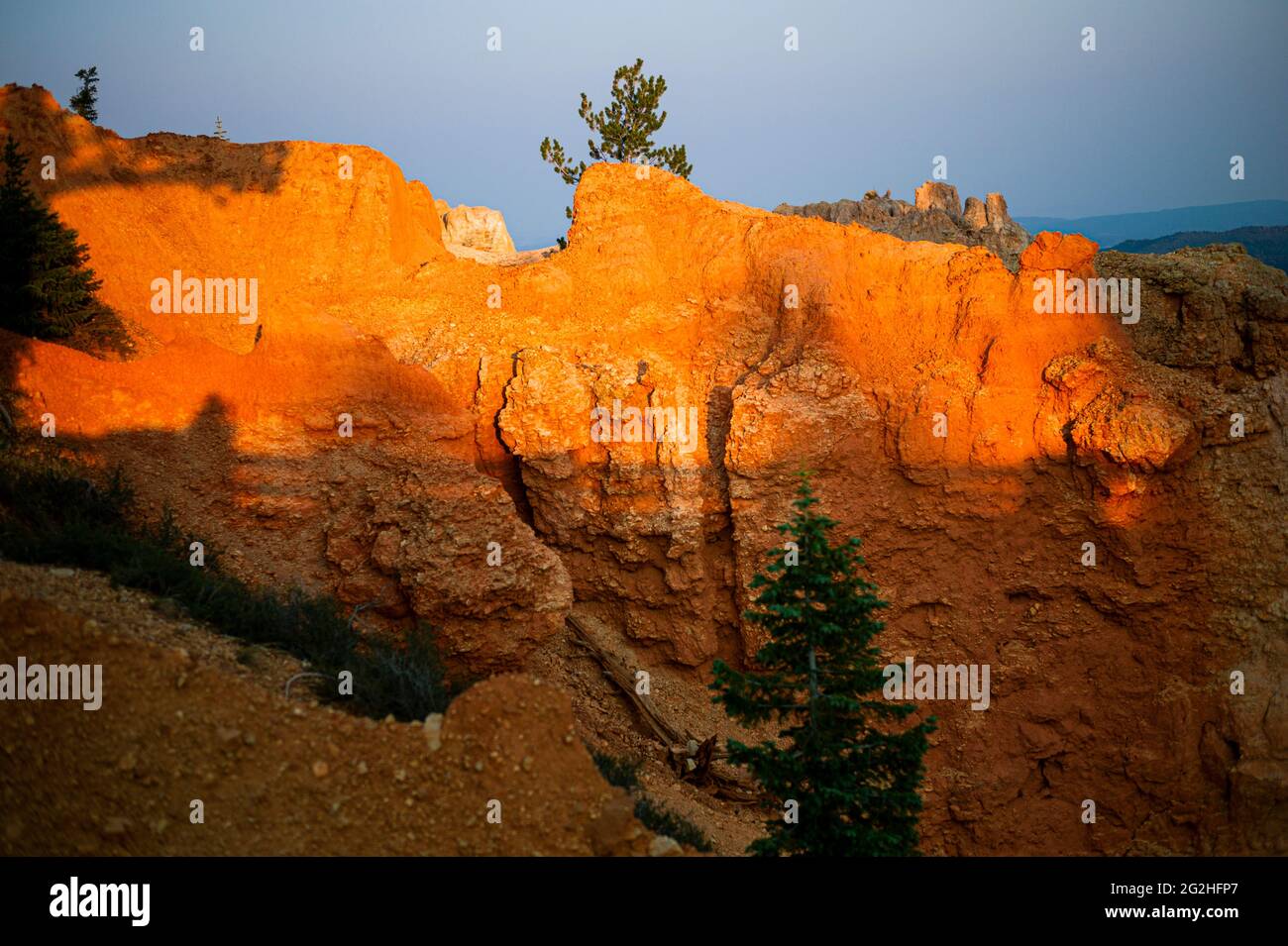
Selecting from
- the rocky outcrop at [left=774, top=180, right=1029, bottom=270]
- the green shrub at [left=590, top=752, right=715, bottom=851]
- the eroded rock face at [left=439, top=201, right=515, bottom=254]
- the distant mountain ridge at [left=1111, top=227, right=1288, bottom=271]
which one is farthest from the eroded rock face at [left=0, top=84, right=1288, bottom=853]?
the distant mountain ridge at [left=1111, top=227, right=1288, bottom=271]

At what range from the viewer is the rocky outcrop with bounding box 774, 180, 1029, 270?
136 feet

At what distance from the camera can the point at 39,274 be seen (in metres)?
15.0

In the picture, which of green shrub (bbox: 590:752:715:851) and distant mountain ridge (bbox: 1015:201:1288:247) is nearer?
green shrub (bbox: 590:752:715:851)

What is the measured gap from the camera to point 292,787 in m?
7.87

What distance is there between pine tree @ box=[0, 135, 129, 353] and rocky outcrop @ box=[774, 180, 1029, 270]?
31.0 meters

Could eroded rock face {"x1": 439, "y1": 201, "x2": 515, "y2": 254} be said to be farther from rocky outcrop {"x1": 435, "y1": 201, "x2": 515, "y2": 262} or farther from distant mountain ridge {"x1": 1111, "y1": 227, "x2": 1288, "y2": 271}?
distant mountain ridge {"x1": 1111, "y1": 227, "x2": 1288, "y2": 271}

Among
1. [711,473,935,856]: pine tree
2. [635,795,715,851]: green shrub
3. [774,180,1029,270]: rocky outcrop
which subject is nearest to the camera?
[711,473,935,856]: pine tree

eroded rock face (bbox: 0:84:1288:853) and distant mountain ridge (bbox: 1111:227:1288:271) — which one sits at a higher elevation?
distant mountain ridge (bbox: 1111:227:1288:271)

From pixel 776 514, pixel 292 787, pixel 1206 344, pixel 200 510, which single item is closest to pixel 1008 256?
pixel 1206 344

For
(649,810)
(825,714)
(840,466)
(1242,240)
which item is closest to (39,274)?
(649,810)

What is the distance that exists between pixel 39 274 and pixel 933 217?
37415 mm

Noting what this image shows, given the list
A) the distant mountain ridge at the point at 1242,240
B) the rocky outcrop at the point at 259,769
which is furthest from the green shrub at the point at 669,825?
the distant mountain ridge at the point at 1242,240

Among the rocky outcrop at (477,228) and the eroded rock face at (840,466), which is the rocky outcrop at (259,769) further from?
the rocky outcrop at (477,228)

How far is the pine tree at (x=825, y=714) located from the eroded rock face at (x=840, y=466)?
503cm
